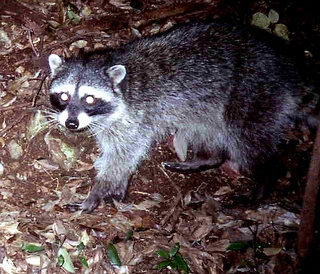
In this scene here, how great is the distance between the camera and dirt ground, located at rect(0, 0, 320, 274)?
4941 mm

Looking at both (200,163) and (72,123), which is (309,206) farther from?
(72,123)

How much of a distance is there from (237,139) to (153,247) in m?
1.32

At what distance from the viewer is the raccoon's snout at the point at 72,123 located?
4.98 m

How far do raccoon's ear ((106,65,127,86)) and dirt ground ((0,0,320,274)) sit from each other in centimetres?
79

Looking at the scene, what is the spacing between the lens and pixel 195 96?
5656 millimetres

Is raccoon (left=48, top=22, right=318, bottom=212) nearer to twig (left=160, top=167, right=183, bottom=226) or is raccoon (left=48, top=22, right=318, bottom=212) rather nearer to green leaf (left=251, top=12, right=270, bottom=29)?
twig (left=160, top=167, right=183, bottom=226)

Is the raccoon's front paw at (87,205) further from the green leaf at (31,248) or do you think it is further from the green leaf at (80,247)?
the green leaf at (31,248)

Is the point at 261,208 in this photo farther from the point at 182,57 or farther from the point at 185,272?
the point at 182,57

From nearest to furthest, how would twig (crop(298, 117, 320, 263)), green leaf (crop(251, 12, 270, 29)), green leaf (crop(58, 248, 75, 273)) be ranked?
twig (crop(298, 117, 320, 263)) < green leaf (crop(58, 248, 75, 273)) < green leaf (crop(251, 12, 270, 29))

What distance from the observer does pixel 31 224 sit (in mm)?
5027

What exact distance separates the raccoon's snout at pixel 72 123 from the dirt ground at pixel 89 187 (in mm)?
746

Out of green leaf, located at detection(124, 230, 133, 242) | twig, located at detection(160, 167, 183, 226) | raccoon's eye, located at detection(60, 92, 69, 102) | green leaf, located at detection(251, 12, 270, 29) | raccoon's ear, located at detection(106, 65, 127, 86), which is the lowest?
twig, located at detection(160, 167, 183, 226)

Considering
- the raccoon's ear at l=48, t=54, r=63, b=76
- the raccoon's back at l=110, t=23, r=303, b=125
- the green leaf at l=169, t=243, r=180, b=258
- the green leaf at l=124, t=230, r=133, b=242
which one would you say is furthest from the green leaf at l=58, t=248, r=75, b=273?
the raccoon's ear at l=48, t=54, r=63, b=76

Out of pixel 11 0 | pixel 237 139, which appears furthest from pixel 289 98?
pixel 11 0
